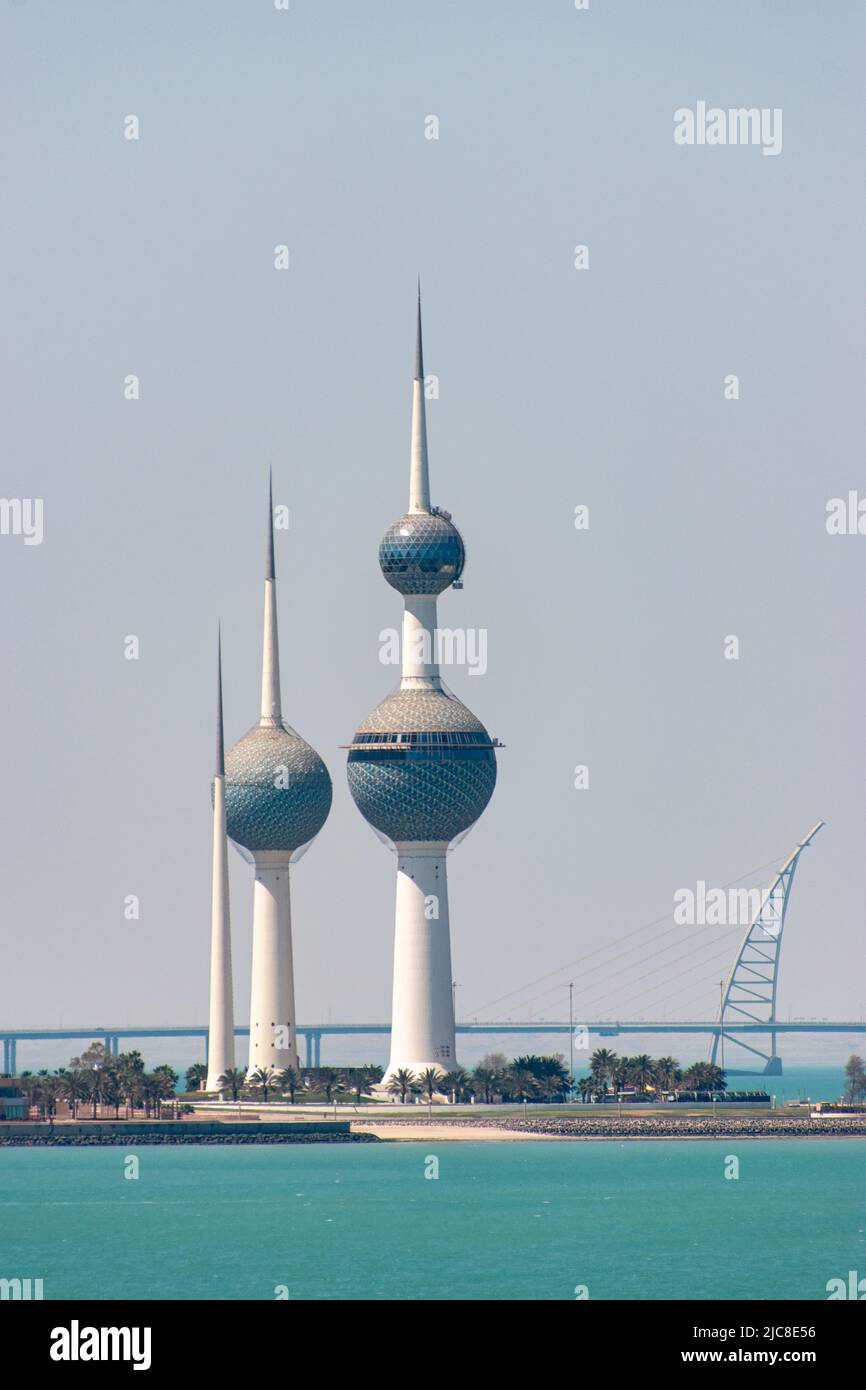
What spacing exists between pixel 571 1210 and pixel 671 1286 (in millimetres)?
38856

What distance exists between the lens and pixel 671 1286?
13662 centimetres

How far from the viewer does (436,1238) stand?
523 feet

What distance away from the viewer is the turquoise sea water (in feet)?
452

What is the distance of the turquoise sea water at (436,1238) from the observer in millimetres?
137875
